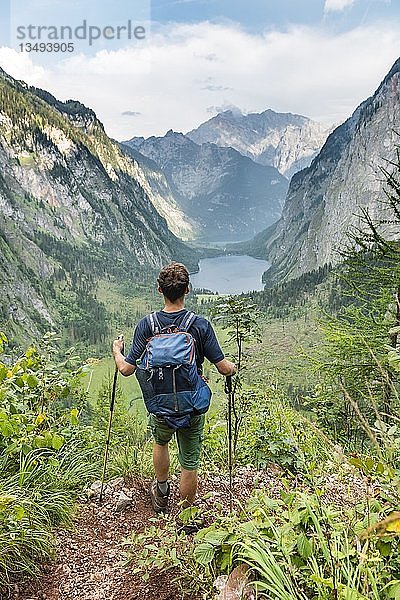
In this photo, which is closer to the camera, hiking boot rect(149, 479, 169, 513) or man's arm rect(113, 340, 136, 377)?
man's arm rect(113, 340, 136, 377)

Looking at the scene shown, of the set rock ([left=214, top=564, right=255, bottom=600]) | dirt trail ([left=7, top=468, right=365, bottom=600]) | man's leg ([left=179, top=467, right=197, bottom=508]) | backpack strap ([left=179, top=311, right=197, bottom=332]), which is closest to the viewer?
rock ([left=214, top=564, right=255, bottom=600])

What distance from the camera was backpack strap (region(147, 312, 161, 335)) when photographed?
13.2 feet

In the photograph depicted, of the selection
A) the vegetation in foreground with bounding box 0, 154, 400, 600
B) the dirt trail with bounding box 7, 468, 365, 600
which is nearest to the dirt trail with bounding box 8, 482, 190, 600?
the dirt trail with bounding box 7, 468, 365, 600

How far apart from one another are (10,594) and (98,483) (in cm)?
184

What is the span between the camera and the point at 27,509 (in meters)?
3.81

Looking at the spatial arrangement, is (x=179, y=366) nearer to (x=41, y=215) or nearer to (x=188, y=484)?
(x=188, y=484)

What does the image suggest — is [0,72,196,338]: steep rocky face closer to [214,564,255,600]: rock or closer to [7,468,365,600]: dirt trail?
[7,468,365,600]: dirt trail

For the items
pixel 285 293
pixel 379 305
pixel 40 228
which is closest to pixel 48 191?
pixel 40 228

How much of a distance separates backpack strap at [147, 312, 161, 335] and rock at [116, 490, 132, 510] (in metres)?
1.84

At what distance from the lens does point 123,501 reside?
4.83 metres

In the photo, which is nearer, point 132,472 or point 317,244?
point 132,472

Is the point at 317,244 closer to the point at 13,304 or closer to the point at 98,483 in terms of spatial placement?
the point at 13,304

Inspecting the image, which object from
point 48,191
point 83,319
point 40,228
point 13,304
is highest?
point 48,191

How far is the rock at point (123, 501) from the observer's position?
4.79 m
